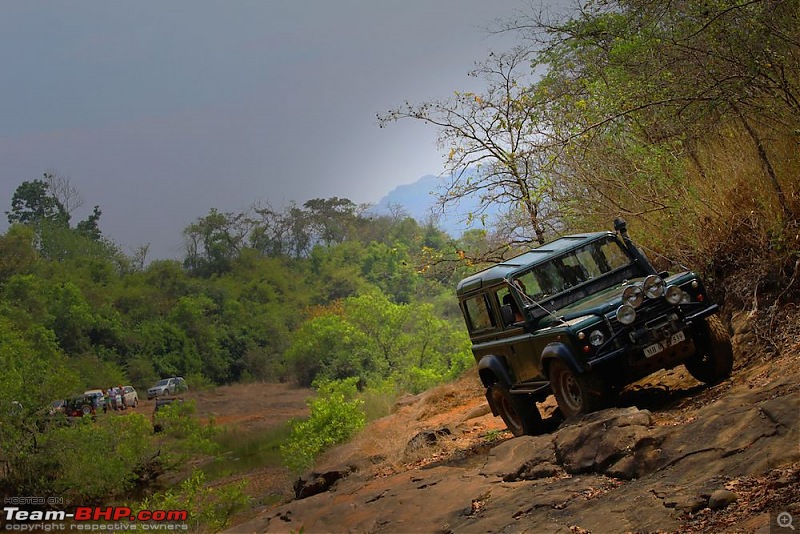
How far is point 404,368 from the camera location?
4600 cm

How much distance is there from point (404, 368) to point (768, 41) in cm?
3742

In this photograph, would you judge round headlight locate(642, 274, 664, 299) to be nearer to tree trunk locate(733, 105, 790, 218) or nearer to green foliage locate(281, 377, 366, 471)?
tree trunk locate(733, 105, 790, 218)

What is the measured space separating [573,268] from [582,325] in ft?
4.63

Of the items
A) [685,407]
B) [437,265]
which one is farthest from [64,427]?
[685,407]

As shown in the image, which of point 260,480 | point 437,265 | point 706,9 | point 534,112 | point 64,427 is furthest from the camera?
point 260,480

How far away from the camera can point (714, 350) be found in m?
8.51

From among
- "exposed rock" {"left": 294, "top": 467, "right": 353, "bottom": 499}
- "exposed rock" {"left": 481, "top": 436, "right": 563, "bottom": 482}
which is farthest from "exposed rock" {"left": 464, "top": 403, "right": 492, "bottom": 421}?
"exposed rock" {"left": 481, "top": 436, "right": 563, "bottom": 482}

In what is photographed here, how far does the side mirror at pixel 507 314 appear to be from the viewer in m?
9.17

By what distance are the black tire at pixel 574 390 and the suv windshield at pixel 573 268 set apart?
98 centimetres

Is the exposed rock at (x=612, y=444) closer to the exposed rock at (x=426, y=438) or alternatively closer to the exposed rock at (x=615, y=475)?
the exposed rock at (x=615, y=475)

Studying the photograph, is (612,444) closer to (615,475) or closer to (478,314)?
(615,475)

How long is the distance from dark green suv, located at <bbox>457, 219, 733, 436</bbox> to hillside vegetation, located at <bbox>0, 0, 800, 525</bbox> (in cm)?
124

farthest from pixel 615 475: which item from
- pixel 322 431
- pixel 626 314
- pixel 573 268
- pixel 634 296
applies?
pixel 322 431

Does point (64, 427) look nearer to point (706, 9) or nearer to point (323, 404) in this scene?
point (323, 404)
